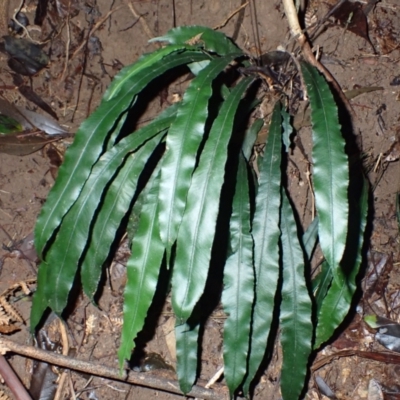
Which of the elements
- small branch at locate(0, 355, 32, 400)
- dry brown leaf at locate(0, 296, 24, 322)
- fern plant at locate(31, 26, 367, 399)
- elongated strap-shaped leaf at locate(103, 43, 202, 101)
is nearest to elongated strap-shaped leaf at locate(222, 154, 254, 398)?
fern plant at locate(31, 26, 367, 399)

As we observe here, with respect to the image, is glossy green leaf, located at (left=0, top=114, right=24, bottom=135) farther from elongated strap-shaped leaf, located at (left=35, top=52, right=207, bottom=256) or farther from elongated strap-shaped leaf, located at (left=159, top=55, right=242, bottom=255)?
elongated strap-shaped leaf, located at (left=159, top=55, right=242, bottom=255)

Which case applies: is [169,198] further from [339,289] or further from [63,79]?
[63,79]

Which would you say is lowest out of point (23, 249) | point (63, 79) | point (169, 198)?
point (23, 249)

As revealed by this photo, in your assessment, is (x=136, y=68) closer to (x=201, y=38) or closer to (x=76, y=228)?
(x=201, y=38)

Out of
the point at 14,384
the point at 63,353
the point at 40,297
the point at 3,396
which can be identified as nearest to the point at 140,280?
the point at 40,297

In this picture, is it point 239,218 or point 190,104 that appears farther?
point 239,218

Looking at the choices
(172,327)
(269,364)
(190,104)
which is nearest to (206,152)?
(190,104)
